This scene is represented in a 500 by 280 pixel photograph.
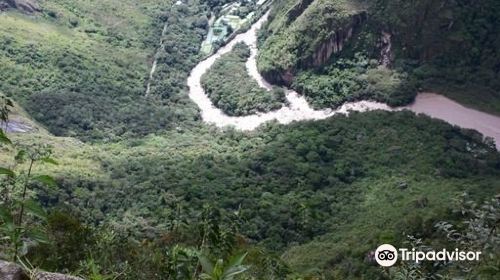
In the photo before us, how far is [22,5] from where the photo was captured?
114438mm

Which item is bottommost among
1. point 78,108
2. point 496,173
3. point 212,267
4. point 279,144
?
point 78,108

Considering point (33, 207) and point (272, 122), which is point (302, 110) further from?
point (33, 207)

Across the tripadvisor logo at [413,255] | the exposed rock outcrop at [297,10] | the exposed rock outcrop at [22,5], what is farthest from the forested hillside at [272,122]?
the tripadvisor logo at [413,255]

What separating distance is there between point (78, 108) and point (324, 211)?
4962 cm

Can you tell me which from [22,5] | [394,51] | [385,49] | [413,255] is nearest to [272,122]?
[385,49]

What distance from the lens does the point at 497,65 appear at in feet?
300

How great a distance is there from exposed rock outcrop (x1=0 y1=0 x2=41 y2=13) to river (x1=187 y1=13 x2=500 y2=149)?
3033cm

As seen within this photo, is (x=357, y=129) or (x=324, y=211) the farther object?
(x=357, y=129)

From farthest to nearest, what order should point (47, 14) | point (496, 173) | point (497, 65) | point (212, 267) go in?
1. point (47, 14)
2. point (497, 65)
3. point (496, 173)
4. point (212, 267)

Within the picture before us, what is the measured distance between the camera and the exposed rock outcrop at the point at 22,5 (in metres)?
112

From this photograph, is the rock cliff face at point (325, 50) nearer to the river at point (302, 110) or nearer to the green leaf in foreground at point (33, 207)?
the river at point (302, 110)

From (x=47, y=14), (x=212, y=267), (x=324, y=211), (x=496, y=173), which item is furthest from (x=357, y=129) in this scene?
(x=212, y=267)

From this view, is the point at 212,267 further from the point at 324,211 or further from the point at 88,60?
the point at 88,60

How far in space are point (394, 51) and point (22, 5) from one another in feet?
213
